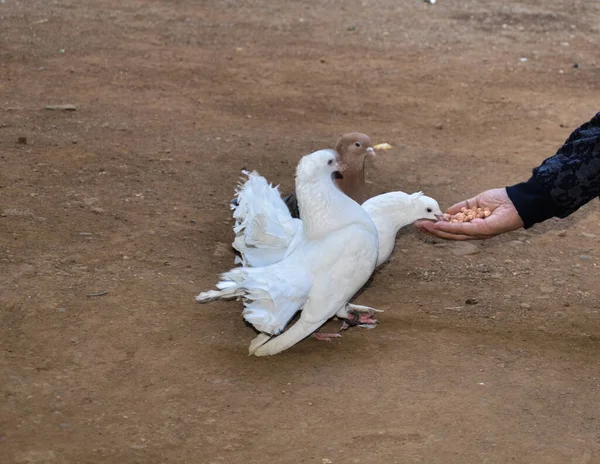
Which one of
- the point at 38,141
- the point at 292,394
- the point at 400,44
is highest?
the point at 400,44

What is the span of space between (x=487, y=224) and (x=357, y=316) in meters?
0.89

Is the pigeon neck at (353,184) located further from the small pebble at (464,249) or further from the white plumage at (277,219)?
the small pebble at (464,249)

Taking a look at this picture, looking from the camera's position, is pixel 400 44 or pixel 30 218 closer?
pixel 30 218

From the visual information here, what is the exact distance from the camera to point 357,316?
4.64 metres

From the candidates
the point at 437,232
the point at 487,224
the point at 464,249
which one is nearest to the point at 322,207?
the point at 437,232

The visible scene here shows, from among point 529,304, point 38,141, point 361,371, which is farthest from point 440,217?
point 38,141

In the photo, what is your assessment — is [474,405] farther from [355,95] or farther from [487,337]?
[355,95]

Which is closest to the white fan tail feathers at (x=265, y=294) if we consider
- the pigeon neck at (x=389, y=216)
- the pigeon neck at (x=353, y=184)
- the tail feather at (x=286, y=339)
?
the tail feather at (x=286, y=339)

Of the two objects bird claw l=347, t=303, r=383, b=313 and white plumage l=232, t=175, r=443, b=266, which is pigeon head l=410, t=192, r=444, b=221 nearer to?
white plumage l=232, t=175, r=443, b=266

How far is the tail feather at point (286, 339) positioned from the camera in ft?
14.1

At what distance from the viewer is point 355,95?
8.33 metres

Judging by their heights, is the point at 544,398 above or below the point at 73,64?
below

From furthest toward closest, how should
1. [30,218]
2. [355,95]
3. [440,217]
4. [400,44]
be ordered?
1. [400,44]
2. [355,95]
3. [30,218]
4. [440,217]

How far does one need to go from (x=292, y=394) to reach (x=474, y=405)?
0.81 m
